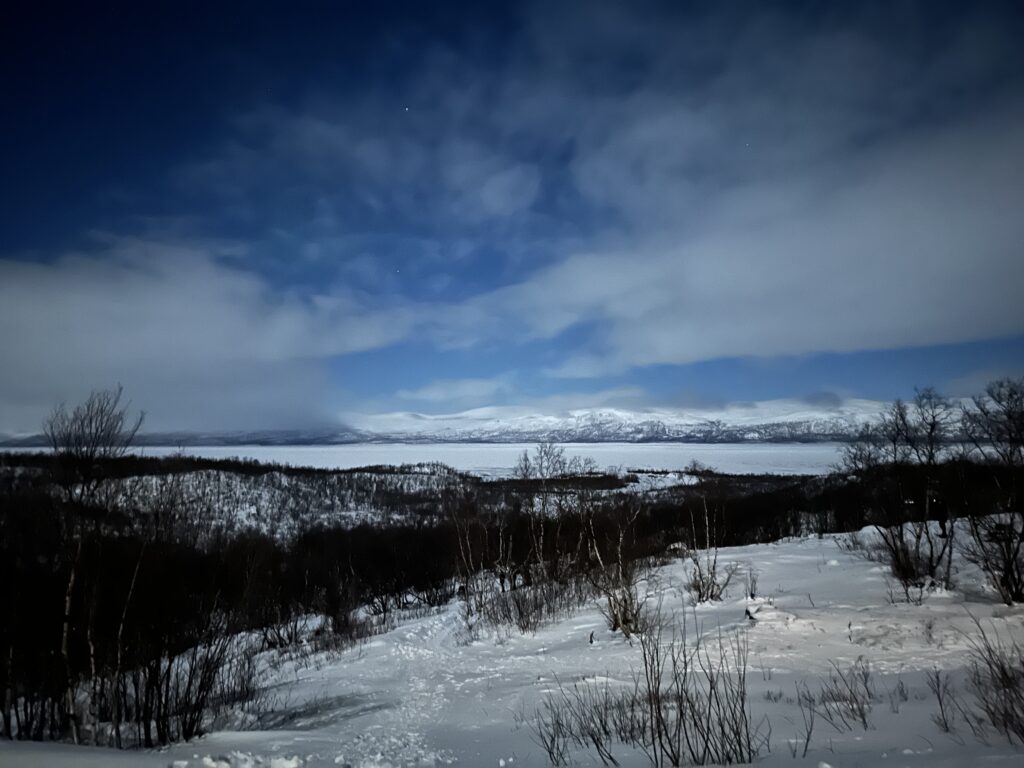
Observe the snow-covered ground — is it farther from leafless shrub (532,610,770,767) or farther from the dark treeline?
the dark treeline

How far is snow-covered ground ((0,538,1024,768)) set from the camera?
14.8 feet

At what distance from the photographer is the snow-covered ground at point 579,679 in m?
4.52

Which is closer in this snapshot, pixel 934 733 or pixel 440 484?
pixel 934 733

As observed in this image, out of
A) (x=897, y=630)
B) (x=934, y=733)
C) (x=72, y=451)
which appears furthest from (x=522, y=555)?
(x=934, y=733)

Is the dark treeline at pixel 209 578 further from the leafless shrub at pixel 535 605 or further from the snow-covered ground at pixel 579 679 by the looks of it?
the snow-covered ground at pixel 579 679

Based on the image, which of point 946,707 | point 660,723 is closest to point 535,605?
point 946,707

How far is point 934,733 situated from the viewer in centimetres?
435

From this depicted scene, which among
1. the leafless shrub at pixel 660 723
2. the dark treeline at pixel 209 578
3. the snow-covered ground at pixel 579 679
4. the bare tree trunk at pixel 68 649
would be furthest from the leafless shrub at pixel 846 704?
the bare tree trunk at pixel 68 649

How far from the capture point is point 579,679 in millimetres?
8555

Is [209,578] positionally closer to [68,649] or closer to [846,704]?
[68,649]

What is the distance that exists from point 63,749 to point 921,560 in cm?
1919

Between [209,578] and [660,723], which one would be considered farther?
[209,578]

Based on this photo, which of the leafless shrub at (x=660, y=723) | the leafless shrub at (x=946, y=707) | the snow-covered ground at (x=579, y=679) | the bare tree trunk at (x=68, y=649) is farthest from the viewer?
the bare tree trunk at (x=68, y=649)

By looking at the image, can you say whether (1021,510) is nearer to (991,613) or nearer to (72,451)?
(991,613)
